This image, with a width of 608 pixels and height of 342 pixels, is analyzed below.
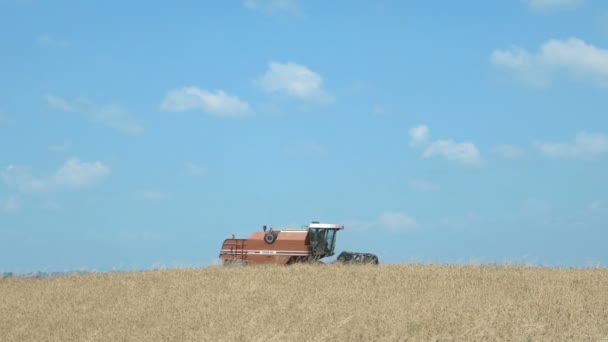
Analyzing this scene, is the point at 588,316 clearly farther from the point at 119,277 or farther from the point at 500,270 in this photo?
the point at 119,277

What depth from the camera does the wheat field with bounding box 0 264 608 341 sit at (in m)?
13.0

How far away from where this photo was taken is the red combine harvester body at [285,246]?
28.0 m

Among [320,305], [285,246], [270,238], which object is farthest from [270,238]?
[320,305]

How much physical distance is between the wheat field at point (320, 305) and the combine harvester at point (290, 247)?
3.24m

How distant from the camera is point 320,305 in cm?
1581

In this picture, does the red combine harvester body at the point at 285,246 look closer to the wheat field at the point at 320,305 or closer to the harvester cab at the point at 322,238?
the harvester cab at the point at 322,238

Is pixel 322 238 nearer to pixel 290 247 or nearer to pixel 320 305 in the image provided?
pixel 290 247

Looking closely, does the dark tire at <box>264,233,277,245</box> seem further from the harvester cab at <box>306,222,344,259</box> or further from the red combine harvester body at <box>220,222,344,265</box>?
the harvester cab at <box>306,222,344,259</box>

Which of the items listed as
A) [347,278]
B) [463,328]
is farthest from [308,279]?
[463,328]

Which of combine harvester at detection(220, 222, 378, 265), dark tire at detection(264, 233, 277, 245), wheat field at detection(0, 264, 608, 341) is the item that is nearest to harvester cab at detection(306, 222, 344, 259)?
combine harvester at detection(220, 222, 378, 265)

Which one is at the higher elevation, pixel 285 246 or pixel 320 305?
pixel 285 246

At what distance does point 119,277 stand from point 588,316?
16.4 metres

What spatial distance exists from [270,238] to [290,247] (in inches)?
38.2

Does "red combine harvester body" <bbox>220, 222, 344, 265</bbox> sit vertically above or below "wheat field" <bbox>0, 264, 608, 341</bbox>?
above
